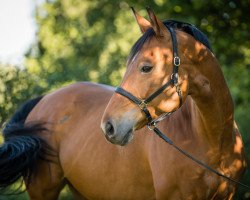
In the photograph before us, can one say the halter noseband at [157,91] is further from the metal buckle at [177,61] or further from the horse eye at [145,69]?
the horse eye at [145,69]

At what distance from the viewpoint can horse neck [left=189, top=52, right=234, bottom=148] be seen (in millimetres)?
3809

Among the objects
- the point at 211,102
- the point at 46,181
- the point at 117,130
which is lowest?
the point at 46,181

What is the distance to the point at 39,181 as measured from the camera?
541 cm

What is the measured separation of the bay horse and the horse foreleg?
11 millimetres


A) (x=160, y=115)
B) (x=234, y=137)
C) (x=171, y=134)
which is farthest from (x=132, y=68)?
(x=234, y=137)

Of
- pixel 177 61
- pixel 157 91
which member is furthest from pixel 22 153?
pixel 177 61

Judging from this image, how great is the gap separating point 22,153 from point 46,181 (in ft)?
1.36

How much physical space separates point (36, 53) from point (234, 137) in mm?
16616

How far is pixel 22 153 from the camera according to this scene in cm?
529

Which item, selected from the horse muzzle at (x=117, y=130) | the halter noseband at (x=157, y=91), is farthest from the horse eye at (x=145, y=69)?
the horse muzzle at (x=117, y=130)

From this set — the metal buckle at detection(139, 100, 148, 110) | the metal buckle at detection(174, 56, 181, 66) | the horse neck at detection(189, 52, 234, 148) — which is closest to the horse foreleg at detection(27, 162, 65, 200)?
the horse neck at detection(189, 52, 234, 148)

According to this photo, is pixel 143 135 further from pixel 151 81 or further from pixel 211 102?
pixel 151 81

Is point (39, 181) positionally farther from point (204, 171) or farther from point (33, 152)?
point (204, 171)

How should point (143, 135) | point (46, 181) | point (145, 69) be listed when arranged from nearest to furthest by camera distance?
point (145, 69)
point (143, 135)
point (46, 181)
